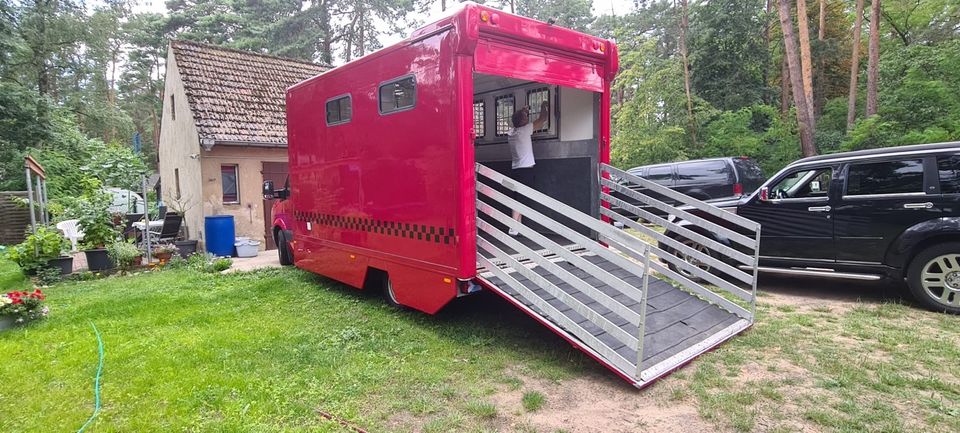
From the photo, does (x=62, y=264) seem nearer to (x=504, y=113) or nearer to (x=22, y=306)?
(x=22, y=306)

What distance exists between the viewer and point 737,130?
17453 mm

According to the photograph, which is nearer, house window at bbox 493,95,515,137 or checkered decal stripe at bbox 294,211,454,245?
checkered decal stripe at bbox 294,211,454,245

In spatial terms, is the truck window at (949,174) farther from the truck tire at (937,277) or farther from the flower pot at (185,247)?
the flower pot at (185,247)

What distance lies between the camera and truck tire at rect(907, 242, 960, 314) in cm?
514

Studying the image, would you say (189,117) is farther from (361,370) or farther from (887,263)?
(887,263)

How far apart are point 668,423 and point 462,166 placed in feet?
8.17

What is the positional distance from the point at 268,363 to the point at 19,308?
143 inches

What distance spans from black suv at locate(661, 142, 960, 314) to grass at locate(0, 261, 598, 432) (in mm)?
3616

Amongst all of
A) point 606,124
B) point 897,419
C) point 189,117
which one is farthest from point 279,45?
point 897,419

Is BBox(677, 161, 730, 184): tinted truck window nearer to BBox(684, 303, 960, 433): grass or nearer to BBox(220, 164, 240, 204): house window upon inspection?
BBox(684, 303, 960, 433): grass

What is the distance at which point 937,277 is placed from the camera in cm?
523

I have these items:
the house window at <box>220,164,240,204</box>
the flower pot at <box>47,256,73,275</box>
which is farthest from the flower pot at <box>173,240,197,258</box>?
the flower pot at <box>47,256,73,275</box>

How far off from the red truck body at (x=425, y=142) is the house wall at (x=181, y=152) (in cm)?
684

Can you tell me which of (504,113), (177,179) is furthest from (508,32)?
(177,179)
